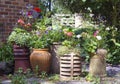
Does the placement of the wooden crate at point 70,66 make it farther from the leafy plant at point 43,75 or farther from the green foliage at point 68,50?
the leafy plant at point 43,75

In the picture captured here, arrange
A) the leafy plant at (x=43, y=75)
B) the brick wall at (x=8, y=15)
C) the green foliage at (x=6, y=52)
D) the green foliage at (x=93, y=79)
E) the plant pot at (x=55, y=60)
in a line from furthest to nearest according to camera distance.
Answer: the brick wall at (x=8, y=15) → the green foliage at (x=6, y=52) → the plant pot at (x=55, y=60) → the leafy plant at (x=43, y=75) → the green foliage at (x=93, y=79)

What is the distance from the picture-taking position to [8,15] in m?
7.00

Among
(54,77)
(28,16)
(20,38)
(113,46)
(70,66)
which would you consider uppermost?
(28,16)

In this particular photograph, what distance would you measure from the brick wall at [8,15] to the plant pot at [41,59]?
1.41 metres

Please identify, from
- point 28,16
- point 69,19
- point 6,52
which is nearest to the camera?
point 6,52

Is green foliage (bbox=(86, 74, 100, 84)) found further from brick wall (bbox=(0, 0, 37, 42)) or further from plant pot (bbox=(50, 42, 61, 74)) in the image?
brick wall (bbox=(0, 0, 37, 42))

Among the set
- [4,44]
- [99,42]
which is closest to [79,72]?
[99,42]

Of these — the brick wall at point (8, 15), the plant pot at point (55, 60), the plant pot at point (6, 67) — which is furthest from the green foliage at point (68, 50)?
the brick wall at point (8, 15)

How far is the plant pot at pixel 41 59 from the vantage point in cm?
575

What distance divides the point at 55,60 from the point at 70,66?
644 mm

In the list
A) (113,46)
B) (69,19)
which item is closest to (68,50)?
(113,46)

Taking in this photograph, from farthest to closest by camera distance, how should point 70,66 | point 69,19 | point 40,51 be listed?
point 69,19 < point 40,51 < point 70,66

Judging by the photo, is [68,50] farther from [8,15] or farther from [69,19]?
[69,19]

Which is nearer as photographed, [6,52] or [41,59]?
[41,59]
